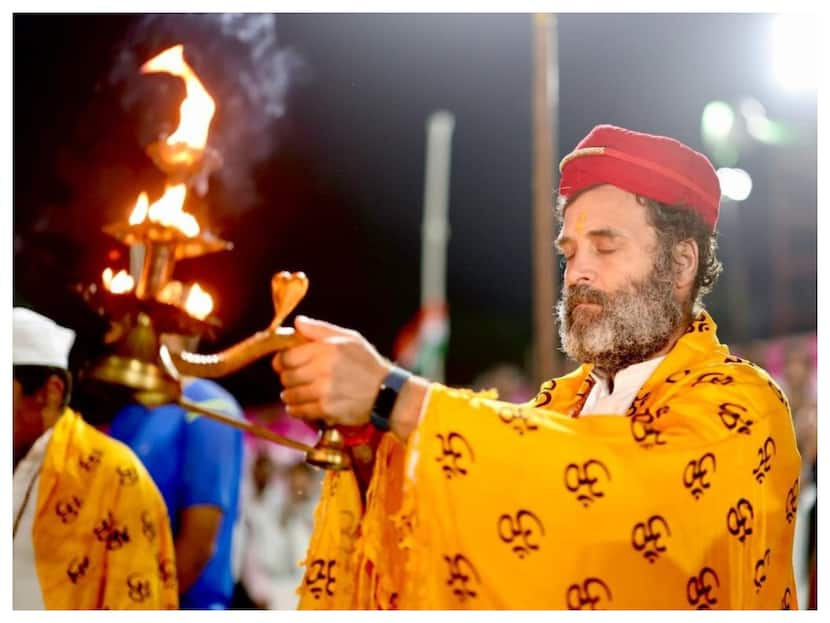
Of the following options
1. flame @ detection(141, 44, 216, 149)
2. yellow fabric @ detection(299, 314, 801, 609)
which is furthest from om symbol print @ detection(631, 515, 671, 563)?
flame @ detection(141, 44, 216, 149)

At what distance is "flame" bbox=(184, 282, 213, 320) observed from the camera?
5.27 ft

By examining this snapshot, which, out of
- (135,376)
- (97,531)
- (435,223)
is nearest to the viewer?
(135,376)

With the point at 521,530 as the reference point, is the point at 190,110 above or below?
above

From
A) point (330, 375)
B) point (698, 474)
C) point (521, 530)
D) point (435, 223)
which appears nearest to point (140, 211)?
point (330, 375)

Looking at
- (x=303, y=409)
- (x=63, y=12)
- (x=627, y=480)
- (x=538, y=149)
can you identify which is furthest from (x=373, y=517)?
(x=538, y=149)

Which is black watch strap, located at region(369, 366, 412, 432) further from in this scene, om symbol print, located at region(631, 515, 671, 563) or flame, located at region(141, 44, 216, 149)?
flame, located at region(141, 44, 216, 149)

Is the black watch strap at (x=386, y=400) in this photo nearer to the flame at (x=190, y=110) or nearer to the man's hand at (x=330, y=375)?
the man's hand at (x=330, y=375)

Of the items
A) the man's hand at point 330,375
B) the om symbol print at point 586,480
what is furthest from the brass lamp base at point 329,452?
the om symbol print at point 586,480

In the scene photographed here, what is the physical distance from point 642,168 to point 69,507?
204 centimetres

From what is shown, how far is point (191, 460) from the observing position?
3486mm

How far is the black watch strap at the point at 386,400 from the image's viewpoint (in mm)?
1579

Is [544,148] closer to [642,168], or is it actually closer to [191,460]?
[642,168]

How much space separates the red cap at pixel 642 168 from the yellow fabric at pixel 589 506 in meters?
0.49
